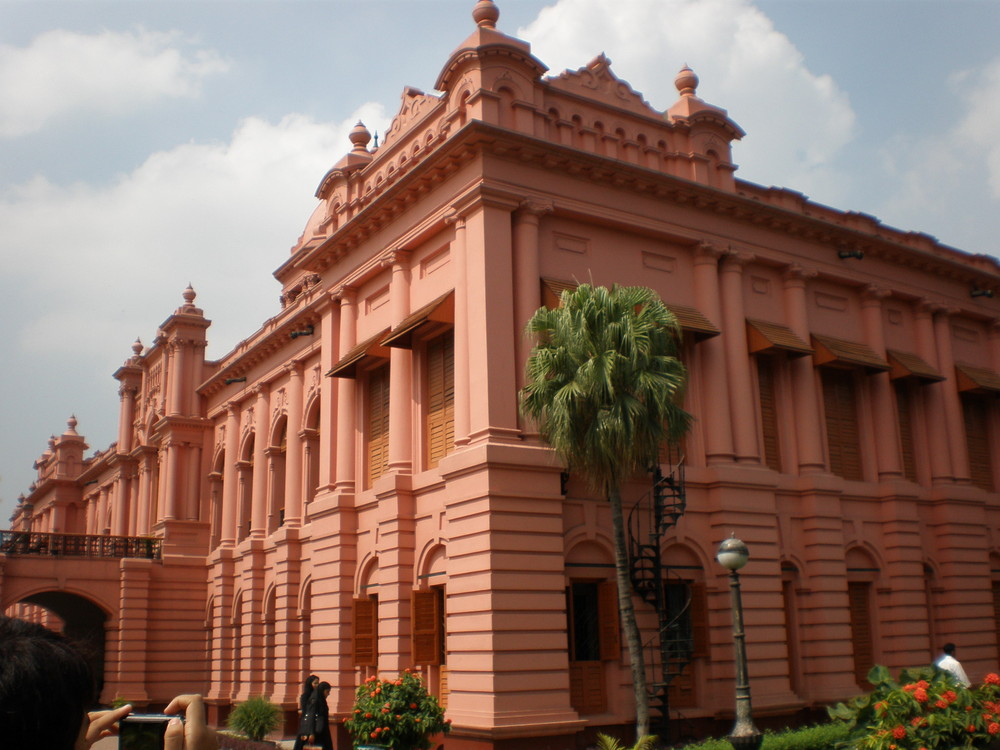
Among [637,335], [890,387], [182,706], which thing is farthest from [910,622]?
[182,706]

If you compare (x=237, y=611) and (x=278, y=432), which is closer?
(x=278, y=432)

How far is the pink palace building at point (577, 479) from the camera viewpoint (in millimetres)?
A: 18125

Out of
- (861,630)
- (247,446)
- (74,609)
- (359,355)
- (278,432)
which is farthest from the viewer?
(74,609)

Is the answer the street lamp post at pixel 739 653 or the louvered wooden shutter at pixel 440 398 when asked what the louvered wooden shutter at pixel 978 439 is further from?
the street lamp post at pixel 739 653

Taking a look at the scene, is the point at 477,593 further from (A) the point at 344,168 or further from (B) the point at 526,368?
(A) the point at 344,168

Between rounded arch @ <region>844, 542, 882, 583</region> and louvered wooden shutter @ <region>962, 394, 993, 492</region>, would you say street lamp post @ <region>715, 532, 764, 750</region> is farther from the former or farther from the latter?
louvered wooden shutter @ <region>962, 394, 993, 492</region>

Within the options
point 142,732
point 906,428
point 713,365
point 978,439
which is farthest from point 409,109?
point 142,732

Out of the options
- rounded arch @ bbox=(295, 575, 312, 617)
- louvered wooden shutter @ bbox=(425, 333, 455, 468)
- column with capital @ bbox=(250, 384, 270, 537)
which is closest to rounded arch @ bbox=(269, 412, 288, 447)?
column with capital @ bbox=(250, 384, 270, 537)

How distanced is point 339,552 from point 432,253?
6.82 meters

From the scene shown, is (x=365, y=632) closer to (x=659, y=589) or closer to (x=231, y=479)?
(x=659, y=589)

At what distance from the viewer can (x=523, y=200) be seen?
63.7 feet

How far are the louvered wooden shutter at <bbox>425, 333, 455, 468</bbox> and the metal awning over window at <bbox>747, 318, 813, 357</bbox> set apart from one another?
6.52 meters

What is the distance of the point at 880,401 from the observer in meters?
24.2

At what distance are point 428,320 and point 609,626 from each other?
663 centimetres
